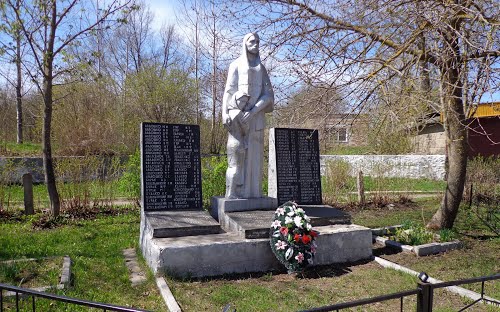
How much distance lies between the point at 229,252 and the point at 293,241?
87 centimetres

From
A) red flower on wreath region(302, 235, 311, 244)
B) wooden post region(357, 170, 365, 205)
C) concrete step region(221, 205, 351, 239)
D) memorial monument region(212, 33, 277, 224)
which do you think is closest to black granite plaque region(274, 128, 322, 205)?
concrete step region(221, 205, 351, 239)

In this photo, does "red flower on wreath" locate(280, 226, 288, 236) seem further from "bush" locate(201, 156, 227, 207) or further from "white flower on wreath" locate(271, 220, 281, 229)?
"bush" locate(201, 156, 227, 207)

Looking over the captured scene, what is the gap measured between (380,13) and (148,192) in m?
4.72

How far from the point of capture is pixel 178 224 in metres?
5.81

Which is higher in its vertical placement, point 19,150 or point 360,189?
point 19,150

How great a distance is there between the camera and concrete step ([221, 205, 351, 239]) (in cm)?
573

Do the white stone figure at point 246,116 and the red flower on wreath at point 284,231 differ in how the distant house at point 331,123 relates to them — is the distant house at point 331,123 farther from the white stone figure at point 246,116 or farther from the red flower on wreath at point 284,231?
the red flower on wreath at point 284,231

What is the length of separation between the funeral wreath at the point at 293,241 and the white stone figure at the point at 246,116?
4.40 ft

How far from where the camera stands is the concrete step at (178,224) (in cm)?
563

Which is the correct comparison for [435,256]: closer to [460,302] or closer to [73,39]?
[460,302]

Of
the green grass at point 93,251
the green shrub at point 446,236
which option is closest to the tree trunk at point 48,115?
the green grass at point 93,251

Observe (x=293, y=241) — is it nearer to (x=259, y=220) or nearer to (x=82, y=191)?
(x=259, y=220)

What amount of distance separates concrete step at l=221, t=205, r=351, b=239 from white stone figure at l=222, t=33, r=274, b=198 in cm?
48

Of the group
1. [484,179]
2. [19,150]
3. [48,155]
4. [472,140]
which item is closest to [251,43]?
[48,155]
